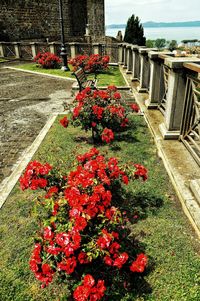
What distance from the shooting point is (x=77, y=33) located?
Answer: 3588 centimetres

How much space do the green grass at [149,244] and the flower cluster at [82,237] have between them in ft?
0.95

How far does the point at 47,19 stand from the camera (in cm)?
2989

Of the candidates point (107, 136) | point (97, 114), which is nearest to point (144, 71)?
point (97, 114)

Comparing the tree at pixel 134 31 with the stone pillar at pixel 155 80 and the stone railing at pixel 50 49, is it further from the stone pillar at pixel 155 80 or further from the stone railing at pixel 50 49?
the stone pillar at pixel 155 80

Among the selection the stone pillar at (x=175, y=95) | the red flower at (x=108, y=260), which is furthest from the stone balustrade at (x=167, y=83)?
the red flower at (x=108, y=260)

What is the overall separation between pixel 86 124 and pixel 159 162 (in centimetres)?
191

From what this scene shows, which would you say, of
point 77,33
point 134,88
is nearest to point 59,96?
point 134,88

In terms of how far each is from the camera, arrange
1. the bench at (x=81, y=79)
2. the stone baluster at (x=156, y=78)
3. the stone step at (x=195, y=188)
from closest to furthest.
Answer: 1. the stone step at (x=195, y=188)
2. the stone baluster at (x=156, y=78)
3. the bench at (x=81, y=79)

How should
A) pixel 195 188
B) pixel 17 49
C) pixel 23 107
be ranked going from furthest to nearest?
1. pixel 17 49
2. pixel 23 107
3. pixel 195 188

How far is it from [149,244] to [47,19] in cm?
3245

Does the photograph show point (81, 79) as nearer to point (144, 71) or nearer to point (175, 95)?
point (144, 71)

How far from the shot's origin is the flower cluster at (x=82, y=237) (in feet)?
7.73

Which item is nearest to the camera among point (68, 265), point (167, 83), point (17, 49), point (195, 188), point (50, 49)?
point (68, 265)

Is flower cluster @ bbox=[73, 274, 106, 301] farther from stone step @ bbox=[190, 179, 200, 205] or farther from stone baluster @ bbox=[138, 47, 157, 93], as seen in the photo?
stone baluster @ bbox=[138, 47, 157, 93]
